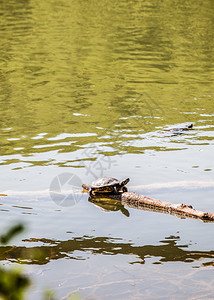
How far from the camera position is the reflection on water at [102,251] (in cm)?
603

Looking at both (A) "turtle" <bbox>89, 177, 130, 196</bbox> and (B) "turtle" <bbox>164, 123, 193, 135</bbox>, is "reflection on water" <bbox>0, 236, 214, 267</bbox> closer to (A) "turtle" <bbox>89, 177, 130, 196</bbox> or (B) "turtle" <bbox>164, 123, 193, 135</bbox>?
(A) "turtle" <bbox>89, 177, 130, 196</bbox>

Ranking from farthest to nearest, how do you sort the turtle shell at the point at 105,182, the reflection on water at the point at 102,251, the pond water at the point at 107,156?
the turtle shell at the point at 105,182
the reflection on water at the point at 102,251
the pond water at the point at 107,156

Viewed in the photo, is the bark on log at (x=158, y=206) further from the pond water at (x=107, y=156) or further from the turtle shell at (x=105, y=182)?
the turtle shell at (x=105, y=182)

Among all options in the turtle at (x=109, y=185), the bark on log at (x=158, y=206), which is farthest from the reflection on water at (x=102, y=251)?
the turtle at (x=109, y=185)

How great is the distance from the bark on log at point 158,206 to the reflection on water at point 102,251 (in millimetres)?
508

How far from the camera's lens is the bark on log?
690 centimetres

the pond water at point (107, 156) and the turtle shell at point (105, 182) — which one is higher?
the turtle shell at point (105, 182)

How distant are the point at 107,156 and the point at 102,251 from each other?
13.2ft

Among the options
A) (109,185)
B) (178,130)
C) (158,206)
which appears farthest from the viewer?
(178,130)

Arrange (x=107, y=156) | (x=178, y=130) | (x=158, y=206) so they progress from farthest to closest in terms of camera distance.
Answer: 1. (x=178, y=130)
2. (x=107, y=156)
3. (x=158, y=206)

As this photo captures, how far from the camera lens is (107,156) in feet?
33.2

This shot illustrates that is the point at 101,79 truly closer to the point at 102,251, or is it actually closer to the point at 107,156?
the point at 107,156

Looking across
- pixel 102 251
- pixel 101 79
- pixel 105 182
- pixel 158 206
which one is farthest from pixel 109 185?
pixel 101 79

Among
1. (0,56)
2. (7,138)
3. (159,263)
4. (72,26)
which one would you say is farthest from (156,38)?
(159,263)
